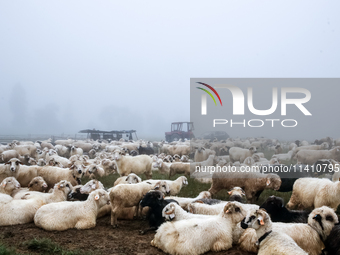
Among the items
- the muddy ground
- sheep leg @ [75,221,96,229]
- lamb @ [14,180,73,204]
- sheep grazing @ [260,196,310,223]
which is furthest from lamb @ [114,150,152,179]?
sheep grazing @ [260,196,310,223]

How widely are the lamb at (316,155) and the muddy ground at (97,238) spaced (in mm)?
10807

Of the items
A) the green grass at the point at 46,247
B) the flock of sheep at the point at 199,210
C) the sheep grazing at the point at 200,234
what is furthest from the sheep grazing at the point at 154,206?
the green grass at the point at 46,247

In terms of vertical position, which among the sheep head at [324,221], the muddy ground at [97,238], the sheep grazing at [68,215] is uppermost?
the sheep head at [324,221]

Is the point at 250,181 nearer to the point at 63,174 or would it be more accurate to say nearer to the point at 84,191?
the point at 84,191

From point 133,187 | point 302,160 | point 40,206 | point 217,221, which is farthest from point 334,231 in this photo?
point 302,160

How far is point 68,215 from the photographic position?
6.28 metres

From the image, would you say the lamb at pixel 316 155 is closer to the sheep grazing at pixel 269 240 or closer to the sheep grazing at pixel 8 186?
the sheep grazing at pixel 269 240

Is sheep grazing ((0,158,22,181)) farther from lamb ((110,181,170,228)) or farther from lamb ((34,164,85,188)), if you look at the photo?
lamb ((110,181,170,228))

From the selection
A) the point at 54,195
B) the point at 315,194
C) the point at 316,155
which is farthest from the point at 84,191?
the point at 316,155

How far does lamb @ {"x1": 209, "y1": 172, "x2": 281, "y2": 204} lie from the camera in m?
8.02

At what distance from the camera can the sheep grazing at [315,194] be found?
626cm

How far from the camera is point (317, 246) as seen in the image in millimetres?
4484

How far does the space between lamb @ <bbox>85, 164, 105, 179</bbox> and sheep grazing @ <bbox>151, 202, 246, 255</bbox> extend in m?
6.66

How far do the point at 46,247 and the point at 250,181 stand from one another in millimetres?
5756
